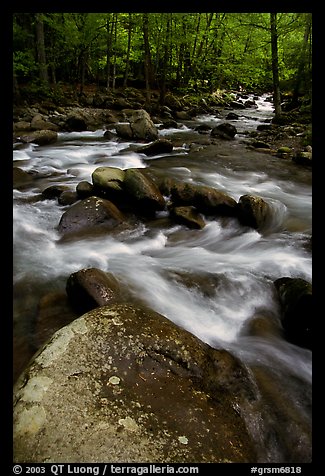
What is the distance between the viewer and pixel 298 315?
3.27m

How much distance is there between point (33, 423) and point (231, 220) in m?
4.66

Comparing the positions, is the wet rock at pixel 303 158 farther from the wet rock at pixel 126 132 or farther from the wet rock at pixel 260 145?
the wet rock at pixel 126 132

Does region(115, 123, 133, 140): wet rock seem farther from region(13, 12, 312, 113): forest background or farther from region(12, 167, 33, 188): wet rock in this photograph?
region(12, 167, 33, 188): wet rock

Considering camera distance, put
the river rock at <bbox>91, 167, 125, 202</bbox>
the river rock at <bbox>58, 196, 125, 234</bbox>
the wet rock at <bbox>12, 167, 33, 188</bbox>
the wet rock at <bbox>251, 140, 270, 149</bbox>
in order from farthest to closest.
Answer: the wet rock at <bbox>251, 140, 270, 149</bbox>, the wet rock at <bbox>12, 167, 33, 188</bbox>, the river rock at <bbox>91, 167, 125, 202</bbox>, the river rock at <bbox>58, 196, 125, 234</bbox>

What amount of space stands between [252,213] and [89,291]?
334 cm

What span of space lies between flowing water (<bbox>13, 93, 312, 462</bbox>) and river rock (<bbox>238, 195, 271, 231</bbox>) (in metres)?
0.16

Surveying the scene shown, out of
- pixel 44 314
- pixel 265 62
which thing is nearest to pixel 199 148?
pixel 44 314

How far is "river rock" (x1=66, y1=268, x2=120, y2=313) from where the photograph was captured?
132 inches

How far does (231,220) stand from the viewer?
19.1 feet

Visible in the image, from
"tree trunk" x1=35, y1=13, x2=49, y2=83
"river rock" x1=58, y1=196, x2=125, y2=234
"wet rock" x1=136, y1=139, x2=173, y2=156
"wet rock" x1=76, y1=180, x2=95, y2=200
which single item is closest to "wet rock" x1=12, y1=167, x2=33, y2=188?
"wet rock" x1=76, y1=180, x2=95, y2=200

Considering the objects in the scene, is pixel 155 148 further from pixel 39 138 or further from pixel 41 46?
pixel 41 46

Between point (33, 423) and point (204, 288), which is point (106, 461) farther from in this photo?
point (204, 288)

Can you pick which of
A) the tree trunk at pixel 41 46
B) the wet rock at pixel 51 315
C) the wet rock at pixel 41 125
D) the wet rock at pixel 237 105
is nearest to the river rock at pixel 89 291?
the wet rock at pixel 51 315

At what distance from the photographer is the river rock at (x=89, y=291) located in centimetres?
334
